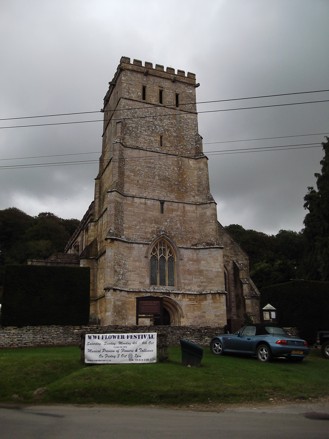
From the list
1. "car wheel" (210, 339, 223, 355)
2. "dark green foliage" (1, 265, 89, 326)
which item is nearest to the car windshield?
"car wheel" (210, 339, 223, 355)

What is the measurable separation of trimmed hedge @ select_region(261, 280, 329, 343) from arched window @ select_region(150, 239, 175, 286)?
25.9 feet

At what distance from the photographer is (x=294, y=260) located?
58438mm

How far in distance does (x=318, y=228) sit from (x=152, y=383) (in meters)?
29.3

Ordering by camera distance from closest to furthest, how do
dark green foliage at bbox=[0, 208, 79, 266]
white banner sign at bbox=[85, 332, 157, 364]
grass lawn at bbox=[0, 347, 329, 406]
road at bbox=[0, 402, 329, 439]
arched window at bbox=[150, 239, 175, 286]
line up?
road at bbox=[0, 402, 329, 439] < grass lawn at bbox=[0, 347, 329, 406] < white banner sign at bbox=[85, 332, 157, 364] < arched window at bbox=[150, 239, 175, 286] < dark green foliage at bbox=[0, 208, 79, 266]

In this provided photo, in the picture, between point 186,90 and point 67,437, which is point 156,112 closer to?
point 186,90

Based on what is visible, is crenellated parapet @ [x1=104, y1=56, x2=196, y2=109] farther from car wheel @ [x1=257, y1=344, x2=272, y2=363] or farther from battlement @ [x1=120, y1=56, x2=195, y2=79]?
car wheel @ [x1=257, y1=344, x2=272, y2=363]

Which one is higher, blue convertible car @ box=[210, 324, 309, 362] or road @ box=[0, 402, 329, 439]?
blue convertible car @ box=[210, 324, 309, 362]

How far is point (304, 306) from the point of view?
76.3 ft

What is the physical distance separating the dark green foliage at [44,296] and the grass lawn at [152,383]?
8.58 meters

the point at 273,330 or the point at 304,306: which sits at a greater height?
the point at 304,306

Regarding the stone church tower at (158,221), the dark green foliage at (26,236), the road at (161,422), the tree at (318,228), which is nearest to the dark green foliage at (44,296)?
the stone church tower at (158,221)

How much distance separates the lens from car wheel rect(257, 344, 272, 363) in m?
15.5

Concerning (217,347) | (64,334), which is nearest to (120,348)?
(217,347)

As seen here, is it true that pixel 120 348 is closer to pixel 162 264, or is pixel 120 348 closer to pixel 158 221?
pixel 162 264
